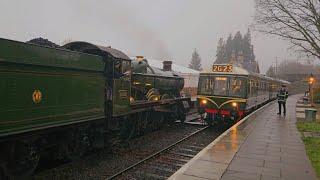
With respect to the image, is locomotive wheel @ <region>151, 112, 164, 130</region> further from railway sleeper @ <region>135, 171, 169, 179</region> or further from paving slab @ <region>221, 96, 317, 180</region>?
railway sleeper @ <region>135, 171, 169, 179</region>

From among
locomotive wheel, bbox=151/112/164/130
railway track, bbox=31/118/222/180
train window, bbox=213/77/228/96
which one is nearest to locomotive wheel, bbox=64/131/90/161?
railway track, bbox=31/118/222/180

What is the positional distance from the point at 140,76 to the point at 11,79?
8219 mm

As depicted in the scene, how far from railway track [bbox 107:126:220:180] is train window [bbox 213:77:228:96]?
3.89 metres

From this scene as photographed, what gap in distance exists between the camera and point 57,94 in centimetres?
822

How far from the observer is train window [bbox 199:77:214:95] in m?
18.3

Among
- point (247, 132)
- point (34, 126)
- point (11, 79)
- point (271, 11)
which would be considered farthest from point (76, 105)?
point (271, 11)

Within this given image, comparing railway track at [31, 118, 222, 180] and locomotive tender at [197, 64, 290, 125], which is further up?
locomotive tender at [197, 64, 290, 125]

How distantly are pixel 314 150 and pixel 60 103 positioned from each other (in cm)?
734

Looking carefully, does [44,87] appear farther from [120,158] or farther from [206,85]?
[206,85]

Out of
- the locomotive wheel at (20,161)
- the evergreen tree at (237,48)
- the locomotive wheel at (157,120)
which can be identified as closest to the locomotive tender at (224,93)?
the locomotive wheel at (157,120)

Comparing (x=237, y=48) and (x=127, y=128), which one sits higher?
(x=237, y=48)

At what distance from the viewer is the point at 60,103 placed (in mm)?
8367

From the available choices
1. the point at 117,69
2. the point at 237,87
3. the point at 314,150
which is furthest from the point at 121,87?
the point at 237,87

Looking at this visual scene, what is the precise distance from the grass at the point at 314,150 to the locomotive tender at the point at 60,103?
5.83 meters
